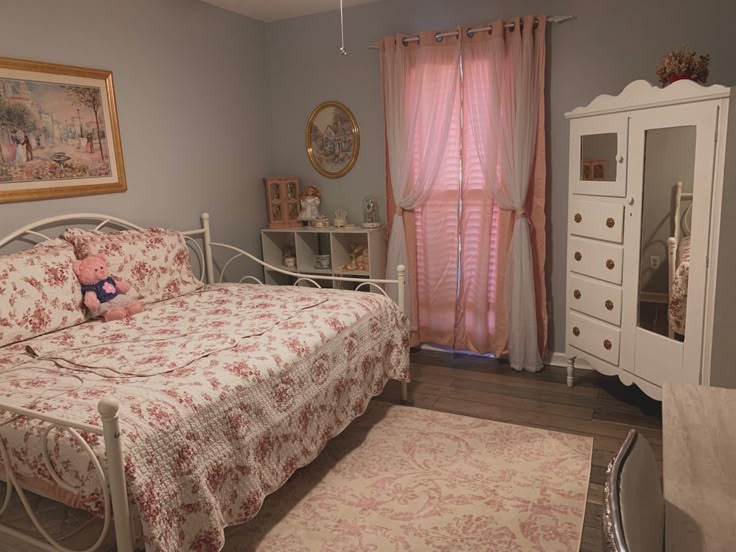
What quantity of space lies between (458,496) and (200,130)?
2.82m

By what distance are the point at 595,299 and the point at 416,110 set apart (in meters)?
1.72

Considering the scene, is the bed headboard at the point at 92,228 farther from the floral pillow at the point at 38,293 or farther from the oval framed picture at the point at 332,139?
the oval framed picture at the point at 332,139

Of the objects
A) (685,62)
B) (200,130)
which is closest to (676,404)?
(685,62)

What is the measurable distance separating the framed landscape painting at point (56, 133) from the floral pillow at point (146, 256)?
0.92 feet

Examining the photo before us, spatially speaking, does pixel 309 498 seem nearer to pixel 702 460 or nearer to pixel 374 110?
pixel 702 460

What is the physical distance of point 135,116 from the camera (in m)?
3.31

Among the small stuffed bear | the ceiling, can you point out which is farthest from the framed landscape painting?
the ceiling

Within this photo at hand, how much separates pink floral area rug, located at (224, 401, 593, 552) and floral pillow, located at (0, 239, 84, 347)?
1.25 meters

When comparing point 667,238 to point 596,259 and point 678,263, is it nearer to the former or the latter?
point 678,263

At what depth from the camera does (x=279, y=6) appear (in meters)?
3.94

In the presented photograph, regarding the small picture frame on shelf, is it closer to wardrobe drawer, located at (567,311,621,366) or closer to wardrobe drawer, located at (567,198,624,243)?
wardrobe drawer, located at (567,198,624,243)

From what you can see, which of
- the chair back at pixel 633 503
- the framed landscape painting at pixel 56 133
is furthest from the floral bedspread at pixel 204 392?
the chair back at pixel 633 503

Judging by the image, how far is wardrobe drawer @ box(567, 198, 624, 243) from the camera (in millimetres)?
2943

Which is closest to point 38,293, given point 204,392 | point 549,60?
point 204,392
